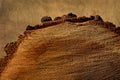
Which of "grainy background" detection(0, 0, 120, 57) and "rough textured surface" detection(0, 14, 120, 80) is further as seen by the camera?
"grainy background" detection(0, 0, 120, 57)

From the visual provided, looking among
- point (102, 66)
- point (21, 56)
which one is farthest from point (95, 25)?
point (21, 56)

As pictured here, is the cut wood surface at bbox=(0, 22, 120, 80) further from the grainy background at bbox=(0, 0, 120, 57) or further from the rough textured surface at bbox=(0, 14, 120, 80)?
the grainy background at bbox=(0, 0, 120, 57)

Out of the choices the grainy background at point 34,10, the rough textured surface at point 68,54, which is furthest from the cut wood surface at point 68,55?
the grainy background at point 34,10

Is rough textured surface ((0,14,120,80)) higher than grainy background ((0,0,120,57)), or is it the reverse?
grainy background ((0,0,120,57))

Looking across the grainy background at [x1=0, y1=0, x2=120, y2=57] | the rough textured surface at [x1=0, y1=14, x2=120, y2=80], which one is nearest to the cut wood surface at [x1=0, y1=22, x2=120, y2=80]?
the rough textured surface at [x1=0, y1=14, x2=120, y2=80]

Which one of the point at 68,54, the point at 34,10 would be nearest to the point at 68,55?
the point at 68,54

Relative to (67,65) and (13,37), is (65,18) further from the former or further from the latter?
(13,37)
